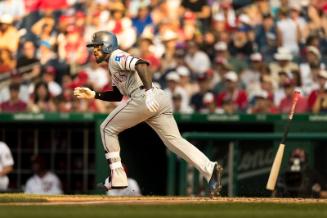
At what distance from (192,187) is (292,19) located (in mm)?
3913

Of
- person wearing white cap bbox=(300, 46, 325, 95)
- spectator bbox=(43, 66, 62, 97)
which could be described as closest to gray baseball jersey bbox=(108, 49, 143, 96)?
person wearing white cap bbox=(300, 46, 325, 95)

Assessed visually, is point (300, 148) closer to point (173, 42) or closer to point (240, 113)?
point (240, 113)

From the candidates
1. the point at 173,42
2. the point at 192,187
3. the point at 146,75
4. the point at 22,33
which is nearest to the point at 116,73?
the point at 146,75

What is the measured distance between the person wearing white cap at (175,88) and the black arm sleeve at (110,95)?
4.68 metres

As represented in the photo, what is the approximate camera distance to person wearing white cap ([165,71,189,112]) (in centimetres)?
1661

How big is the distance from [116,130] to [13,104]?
19.1ft

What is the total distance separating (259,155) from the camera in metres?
15.0

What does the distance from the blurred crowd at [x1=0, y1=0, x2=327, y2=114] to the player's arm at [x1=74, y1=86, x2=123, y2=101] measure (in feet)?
14.3

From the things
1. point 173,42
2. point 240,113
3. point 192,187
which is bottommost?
point 192,187

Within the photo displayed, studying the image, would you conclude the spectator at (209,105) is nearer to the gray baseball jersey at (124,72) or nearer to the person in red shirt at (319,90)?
the person in red shirt at (319,90)

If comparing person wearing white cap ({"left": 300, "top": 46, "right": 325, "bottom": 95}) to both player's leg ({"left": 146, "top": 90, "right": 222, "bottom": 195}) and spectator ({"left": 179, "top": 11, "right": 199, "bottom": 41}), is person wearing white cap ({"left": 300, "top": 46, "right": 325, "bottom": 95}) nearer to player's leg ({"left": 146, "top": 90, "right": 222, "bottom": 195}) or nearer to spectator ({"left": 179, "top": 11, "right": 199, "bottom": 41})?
spectator ({"left": 179, "top": 11, "right": 199, "bottom": 41})

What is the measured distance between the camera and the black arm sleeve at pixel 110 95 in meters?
11.8

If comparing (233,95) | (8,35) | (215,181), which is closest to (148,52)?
(233,95)

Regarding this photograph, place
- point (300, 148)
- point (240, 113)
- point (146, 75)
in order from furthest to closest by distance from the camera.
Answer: point (240, 113)
point (300, 148)
point (146, 75)
